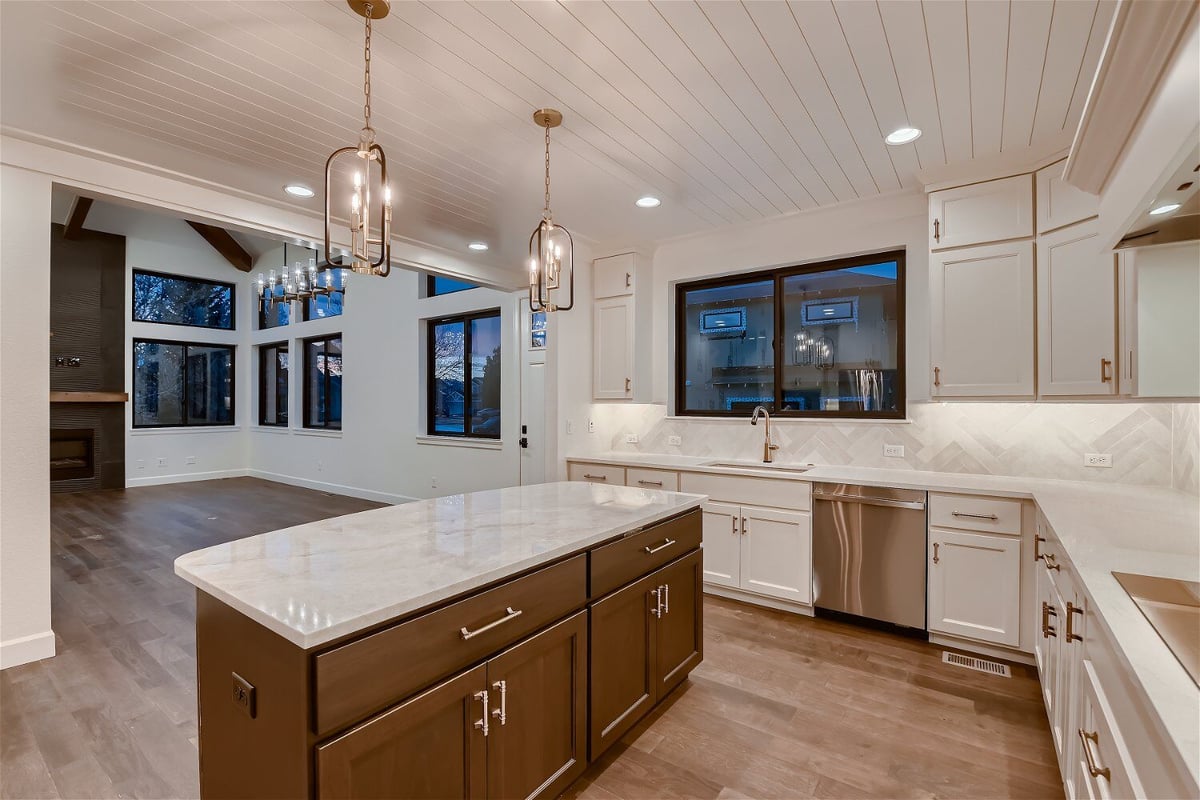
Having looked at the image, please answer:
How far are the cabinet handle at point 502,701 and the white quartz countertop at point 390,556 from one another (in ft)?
0.95

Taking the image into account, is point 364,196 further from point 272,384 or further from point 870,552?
point 272,384

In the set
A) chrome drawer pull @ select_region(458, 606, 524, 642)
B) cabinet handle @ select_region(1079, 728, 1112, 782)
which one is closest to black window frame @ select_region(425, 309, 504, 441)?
chrome drawer pull @ select_region(458, 606, 524, 642)

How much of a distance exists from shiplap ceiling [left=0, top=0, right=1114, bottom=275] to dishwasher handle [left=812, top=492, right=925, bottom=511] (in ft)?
6.13

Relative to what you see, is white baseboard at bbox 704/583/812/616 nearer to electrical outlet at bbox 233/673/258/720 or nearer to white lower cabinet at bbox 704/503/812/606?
white lower cabinet at bbox 704/503/812/606

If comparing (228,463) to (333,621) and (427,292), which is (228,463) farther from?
(333,621)

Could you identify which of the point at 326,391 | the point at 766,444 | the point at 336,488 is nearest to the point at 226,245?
the point at 326,391

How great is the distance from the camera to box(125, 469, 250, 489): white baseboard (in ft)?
27.3

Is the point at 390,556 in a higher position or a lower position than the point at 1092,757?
higher

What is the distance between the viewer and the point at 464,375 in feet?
21.5

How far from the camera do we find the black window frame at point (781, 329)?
12.0ft

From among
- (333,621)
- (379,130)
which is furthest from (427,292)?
(333,621)

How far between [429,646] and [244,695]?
43 centimetres

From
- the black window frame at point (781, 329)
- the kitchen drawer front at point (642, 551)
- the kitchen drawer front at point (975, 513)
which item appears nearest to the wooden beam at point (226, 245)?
the black window frame at point (781, 329)

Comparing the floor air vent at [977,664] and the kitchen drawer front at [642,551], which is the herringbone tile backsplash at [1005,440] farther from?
the kitchen drawer front at [642,551]
